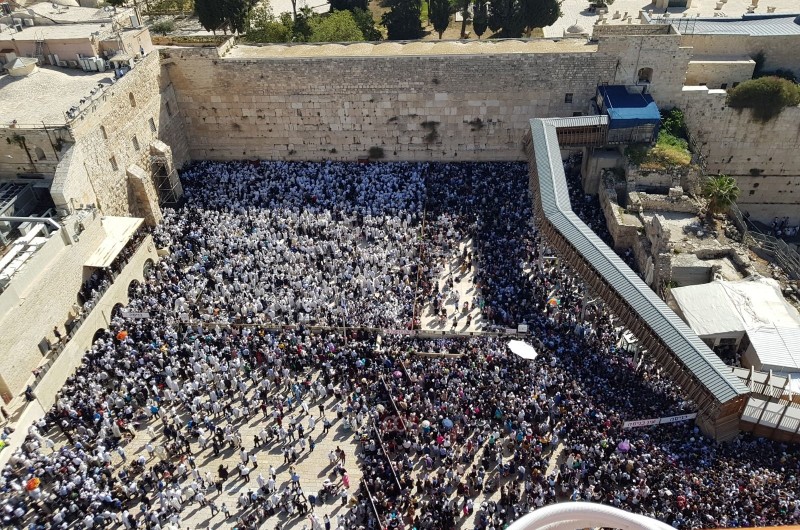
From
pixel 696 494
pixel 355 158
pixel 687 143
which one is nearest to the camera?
pixel 696 494

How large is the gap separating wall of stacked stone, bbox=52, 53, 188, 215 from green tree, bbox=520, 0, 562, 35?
2101 cm

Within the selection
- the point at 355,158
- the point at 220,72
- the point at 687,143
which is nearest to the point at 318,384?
the point at 355,158

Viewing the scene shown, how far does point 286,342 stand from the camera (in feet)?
68.2

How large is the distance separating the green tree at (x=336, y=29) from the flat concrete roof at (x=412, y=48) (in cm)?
521

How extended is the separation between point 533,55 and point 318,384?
59.6ft

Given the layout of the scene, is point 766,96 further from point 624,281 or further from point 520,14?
point 520,14

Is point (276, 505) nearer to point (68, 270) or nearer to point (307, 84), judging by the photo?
point (68, 270)

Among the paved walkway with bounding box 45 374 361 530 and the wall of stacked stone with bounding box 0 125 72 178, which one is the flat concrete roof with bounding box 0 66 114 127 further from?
the paved walkway with bounding box 45 374 361 530

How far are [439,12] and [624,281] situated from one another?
26.5 m

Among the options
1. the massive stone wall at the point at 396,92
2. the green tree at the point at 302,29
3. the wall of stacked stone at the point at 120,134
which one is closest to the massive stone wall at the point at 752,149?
the massive stone wall at the point at 396,92

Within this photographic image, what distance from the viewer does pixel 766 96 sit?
90.2 ft

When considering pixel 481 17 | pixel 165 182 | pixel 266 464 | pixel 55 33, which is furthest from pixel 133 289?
pixel 481 17

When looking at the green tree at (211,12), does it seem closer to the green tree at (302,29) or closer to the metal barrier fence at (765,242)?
the green tree at (302,29)

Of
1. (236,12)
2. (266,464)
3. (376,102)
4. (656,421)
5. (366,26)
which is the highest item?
(236,12)
